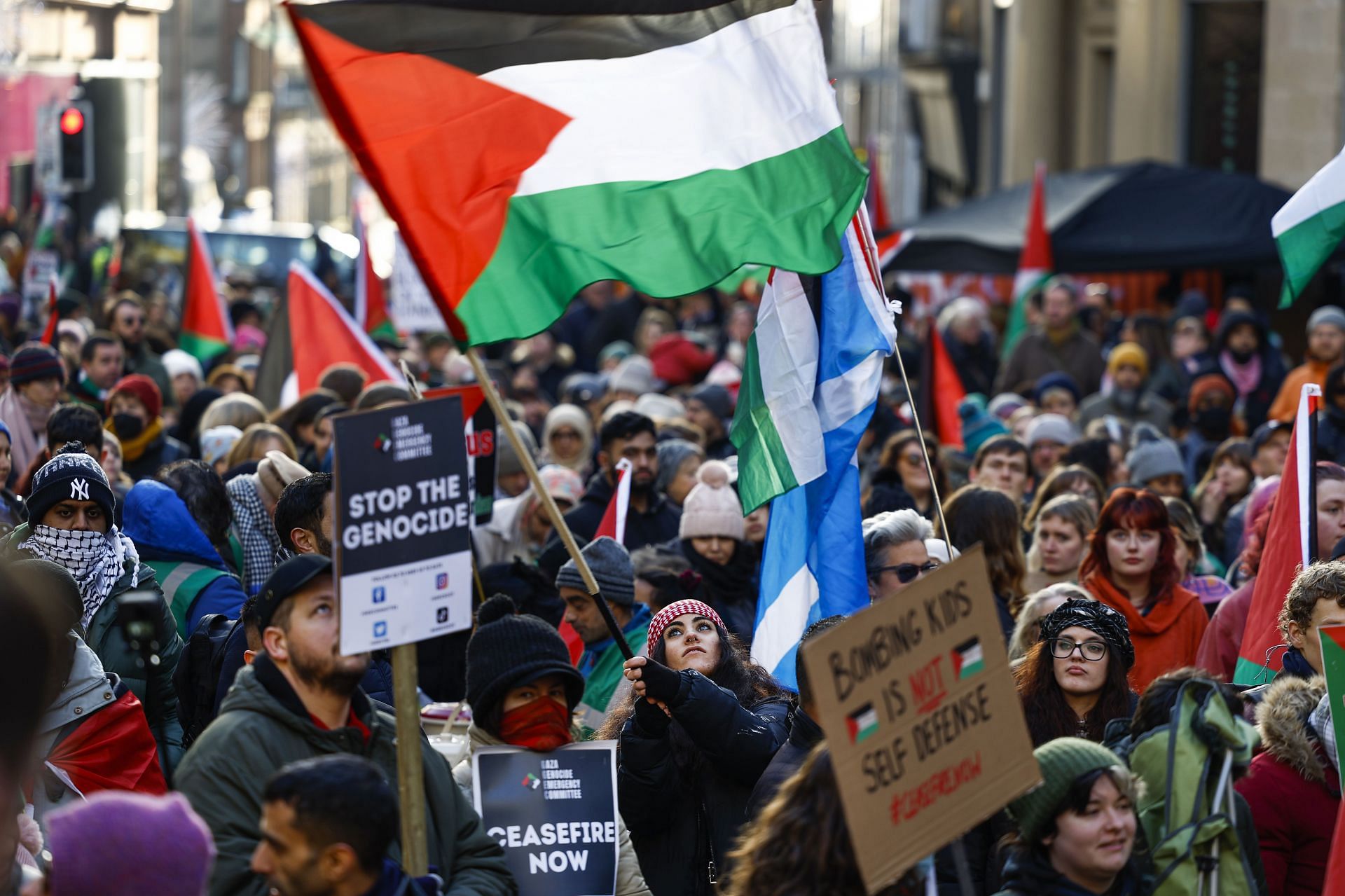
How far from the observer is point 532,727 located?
4820 mm

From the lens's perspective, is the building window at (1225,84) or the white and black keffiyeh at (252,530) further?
the building window at (1225,84)

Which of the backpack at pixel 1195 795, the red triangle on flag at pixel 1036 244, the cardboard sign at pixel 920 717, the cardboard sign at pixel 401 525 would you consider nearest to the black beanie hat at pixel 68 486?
the cardboard sign at pixel 401 525

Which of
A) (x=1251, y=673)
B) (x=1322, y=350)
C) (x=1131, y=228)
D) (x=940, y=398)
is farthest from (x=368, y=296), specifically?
(x=1251, y=673)

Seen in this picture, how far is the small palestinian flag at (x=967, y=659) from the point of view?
411cm

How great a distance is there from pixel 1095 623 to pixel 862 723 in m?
1.89

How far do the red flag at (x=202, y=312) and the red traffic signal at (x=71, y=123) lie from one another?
3897 millimetres

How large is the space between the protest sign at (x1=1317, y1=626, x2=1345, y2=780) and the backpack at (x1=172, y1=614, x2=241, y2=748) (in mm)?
2895

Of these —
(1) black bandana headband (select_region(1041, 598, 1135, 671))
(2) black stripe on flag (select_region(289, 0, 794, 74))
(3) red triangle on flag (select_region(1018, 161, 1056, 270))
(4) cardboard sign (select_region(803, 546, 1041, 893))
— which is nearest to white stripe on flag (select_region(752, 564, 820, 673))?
(1) black bandana headband (select_region(1041, 598, 1135, 671))

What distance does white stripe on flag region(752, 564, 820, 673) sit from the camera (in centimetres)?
656

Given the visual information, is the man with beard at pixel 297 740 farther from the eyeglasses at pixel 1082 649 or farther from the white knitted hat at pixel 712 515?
the white knitted hat at pixel 712 515

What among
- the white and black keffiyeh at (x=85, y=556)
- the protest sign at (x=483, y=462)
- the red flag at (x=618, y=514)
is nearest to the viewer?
the white and black keffiyeh at (x=85, y=556)

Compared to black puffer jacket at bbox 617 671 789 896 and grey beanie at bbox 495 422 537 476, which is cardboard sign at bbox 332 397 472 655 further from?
grey beanie at bbox 495 422 537 476

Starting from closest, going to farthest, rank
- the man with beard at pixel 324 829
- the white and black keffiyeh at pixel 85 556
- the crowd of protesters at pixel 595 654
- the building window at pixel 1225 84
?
the man with beard at pixel 324 829
the crowd of protesters at pixel 595 654
the white and black keffiyeh at pixel 85 556
the building window at pixel 1225 84

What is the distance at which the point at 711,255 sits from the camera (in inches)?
231
